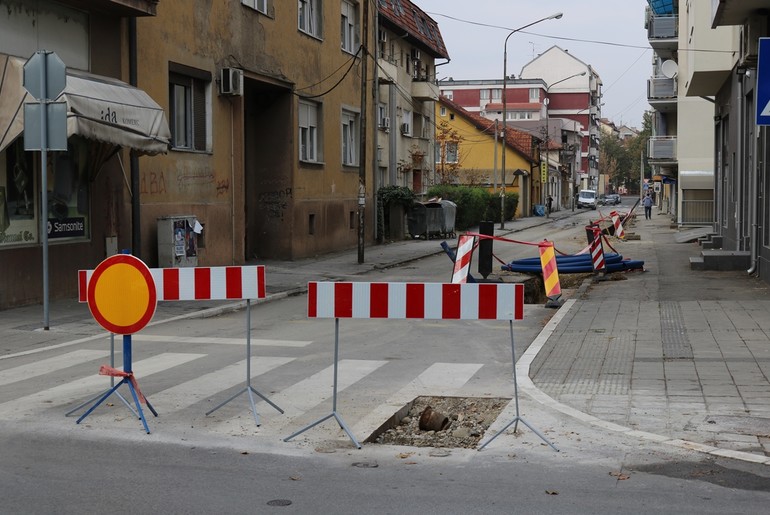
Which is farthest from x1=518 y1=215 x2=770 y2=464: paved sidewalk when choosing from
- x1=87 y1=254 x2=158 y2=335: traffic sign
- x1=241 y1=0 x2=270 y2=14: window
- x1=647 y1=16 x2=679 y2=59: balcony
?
x1=647 y1=16 x2=679 y2=59: balcony

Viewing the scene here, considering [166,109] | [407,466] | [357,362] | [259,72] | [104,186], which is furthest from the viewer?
[259,72]

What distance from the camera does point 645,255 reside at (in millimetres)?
28250

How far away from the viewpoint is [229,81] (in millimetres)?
22375

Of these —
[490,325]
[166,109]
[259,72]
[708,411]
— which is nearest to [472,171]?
[259,72]

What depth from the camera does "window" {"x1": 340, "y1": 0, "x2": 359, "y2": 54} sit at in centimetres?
3231

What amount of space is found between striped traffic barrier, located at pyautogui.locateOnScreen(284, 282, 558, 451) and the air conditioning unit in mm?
15863

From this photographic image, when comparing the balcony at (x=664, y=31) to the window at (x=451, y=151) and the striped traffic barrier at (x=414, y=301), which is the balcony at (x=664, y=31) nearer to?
the window at (x=451, y=151)

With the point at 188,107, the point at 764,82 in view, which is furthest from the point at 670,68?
the point at 764,82

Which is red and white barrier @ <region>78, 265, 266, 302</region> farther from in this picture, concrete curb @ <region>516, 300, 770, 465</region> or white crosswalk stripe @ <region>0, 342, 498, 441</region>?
concrete curb @ <region>516, 300, 770, 465</region>

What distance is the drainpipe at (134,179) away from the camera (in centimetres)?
1814

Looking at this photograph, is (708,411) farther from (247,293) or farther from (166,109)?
(166,109)

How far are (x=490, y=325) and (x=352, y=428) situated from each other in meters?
6.92

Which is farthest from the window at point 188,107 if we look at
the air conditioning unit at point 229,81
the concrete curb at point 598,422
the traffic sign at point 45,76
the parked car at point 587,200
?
the parked car at point 587,200

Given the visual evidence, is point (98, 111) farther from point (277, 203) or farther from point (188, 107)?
point (277, 203)
